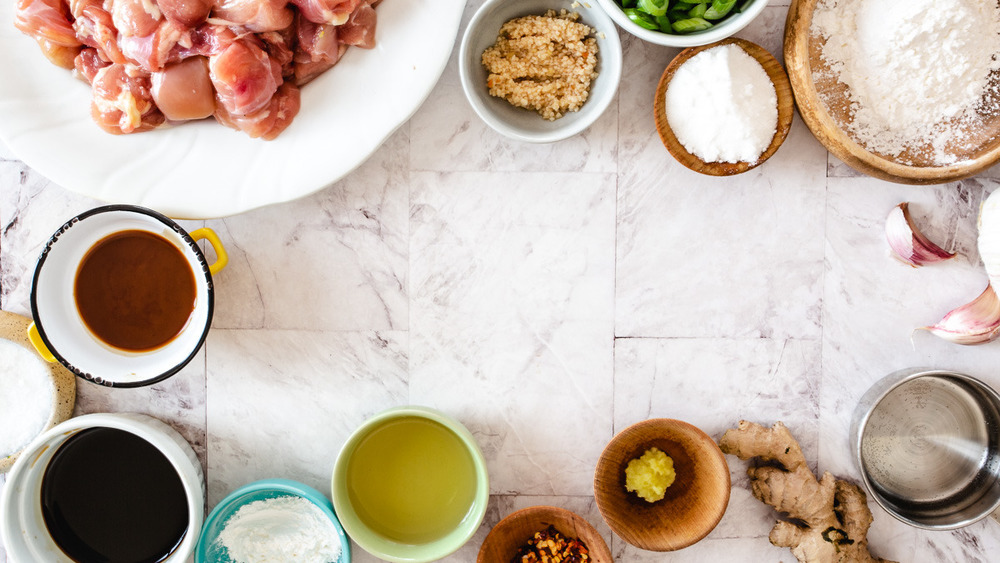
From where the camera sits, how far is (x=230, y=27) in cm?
123

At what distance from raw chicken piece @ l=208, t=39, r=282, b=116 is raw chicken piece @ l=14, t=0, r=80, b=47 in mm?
276

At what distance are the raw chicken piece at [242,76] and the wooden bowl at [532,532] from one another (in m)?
0.95

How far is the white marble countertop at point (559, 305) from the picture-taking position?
1461 millimetres

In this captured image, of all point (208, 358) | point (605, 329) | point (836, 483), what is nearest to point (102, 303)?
point (208, 358)

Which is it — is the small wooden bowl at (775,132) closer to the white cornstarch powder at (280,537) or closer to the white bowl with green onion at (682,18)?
the white bowl with green onion at (682,18)

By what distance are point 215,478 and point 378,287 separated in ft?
1.86

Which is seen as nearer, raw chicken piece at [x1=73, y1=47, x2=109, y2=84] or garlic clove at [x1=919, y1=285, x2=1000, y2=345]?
raw chicken piece at [x1=73, y1=47, x2=109, y2=84]

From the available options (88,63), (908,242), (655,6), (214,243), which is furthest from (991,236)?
(88,63)

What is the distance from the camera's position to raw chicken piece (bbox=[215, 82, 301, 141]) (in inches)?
49.4

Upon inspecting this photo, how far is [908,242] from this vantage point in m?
1.41

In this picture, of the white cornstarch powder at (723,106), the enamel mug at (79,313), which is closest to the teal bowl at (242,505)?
the enamel mug at (79,313)

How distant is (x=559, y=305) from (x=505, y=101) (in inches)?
17.8

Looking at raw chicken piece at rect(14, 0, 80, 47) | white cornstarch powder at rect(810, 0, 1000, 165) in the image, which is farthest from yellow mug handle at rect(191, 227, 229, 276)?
white cornstarch powder at rect(810, 0, 1000, 165)

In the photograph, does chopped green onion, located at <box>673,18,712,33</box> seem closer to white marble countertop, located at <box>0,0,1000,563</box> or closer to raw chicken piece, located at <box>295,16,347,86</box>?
white marble countertop, located at <box>0,0,1000,563</box>
